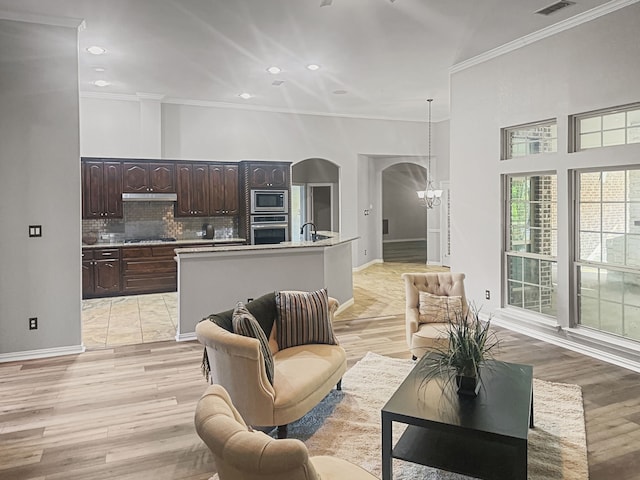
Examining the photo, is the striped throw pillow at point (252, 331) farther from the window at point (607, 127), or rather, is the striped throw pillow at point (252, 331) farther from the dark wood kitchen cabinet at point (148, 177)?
the dark wood kitchen cabinet at point (148, 177)

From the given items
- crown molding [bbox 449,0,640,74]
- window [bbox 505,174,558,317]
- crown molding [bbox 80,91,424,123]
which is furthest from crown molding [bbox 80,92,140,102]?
window [bbox 505,174,558,317]

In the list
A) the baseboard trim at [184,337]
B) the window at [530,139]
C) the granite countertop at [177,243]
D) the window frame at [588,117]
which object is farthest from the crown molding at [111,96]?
the window frame at [588,117]

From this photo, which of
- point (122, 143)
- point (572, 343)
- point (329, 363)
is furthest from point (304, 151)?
point (329, 363)

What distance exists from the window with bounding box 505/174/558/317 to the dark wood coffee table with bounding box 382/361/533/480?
9.79 feet

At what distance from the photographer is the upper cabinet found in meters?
8.85

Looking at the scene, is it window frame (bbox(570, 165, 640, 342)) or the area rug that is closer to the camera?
the area rug

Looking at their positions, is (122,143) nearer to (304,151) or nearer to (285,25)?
(304,151)

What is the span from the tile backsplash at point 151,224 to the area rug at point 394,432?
5547 millimetres

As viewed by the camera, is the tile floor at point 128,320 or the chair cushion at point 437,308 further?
the tile floor at point 128,320

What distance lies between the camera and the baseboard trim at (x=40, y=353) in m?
4.82

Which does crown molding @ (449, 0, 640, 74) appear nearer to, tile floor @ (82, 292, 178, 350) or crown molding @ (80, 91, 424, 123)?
crown molding @ (80, 91, 424, 123)

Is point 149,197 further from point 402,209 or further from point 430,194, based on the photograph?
point 402,209

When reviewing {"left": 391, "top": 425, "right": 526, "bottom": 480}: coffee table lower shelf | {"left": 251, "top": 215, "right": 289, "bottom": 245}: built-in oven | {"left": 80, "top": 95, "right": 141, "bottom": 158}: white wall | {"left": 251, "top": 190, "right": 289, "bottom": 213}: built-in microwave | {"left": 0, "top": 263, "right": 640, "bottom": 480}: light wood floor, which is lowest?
{"left": 0, "top": 263, "right": 640, "bottom": 480}: light wood floor

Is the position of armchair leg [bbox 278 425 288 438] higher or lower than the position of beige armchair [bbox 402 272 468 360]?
lower
